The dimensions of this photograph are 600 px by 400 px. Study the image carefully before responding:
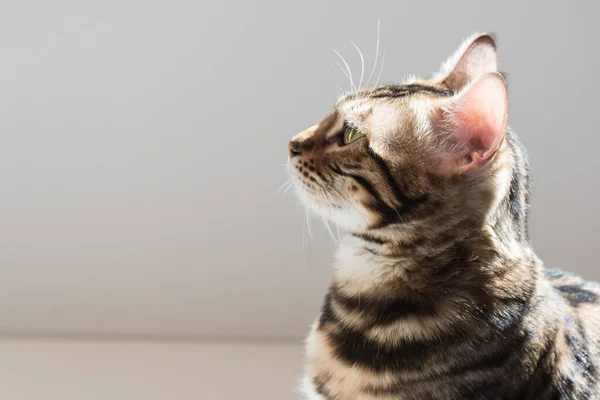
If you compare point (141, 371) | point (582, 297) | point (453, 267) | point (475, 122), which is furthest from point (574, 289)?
point (141, 371)

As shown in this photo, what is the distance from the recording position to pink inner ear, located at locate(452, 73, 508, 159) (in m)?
0.85

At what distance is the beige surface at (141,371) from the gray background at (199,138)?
0.05 m

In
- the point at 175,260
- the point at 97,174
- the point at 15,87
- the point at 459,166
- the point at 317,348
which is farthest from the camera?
the point at 175,260

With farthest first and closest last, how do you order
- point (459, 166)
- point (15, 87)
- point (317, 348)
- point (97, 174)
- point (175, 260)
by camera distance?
point (175, 260) → point (97, 174) → point (15, 87) → point (317, 348) → point (459, 166)

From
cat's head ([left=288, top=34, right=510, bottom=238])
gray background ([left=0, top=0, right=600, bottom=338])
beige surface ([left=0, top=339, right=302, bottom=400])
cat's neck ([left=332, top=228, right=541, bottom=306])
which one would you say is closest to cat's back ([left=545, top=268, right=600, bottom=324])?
cat's neck ([left=332, top=228, right=541, bottom=306])

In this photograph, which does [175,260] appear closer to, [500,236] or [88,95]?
Result: [88,95]

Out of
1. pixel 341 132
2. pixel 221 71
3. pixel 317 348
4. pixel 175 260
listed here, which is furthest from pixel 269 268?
pixel 341 132

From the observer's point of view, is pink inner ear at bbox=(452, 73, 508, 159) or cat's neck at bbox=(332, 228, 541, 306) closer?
pink inner ear at bbox=(452, 73, 508, 159)

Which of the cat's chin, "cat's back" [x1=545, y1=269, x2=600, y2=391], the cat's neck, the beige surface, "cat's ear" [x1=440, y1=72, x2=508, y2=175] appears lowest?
the beige surface

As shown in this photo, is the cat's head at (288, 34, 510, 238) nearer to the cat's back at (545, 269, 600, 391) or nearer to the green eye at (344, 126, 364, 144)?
the green eye at (344, 126, 364, 144)

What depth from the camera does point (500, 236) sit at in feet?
3.14

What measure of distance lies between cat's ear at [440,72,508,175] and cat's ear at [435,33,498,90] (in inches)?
6.1

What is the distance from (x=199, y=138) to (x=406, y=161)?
68cm

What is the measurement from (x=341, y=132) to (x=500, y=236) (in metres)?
0.25
